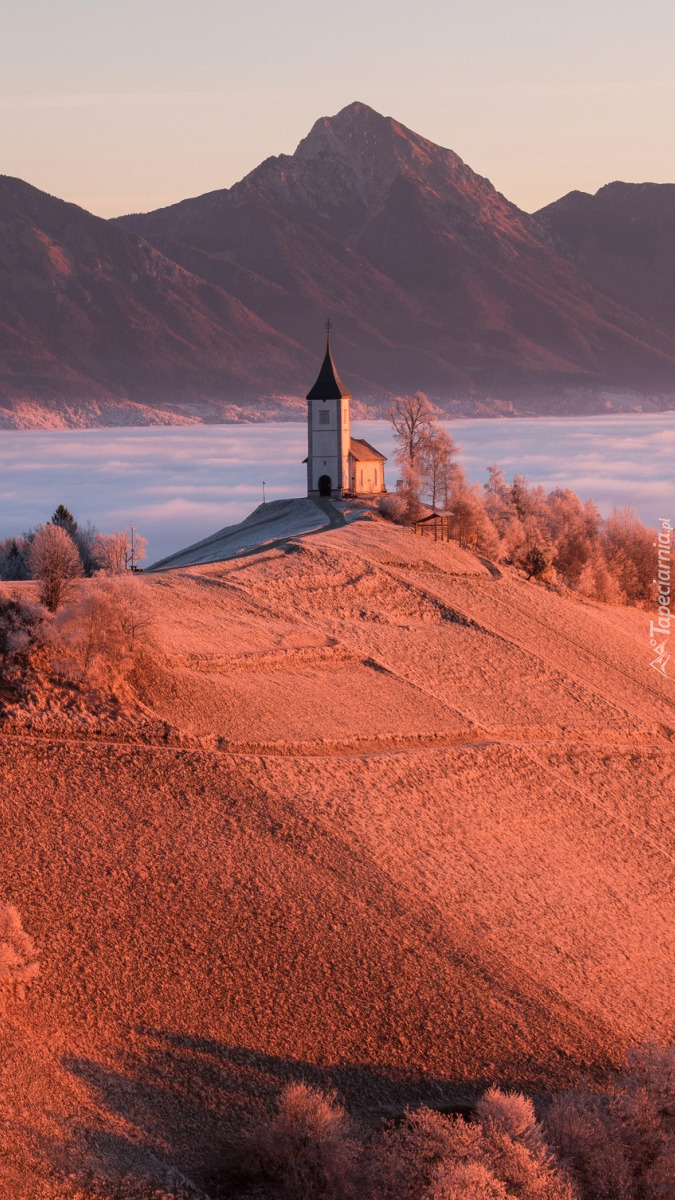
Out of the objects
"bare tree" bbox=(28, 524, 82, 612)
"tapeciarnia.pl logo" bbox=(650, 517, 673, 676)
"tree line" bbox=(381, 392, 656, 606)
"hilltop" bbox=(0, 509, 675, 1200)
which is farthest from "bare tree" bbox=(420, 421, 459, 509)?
"bare tree" bbox=(28, 524, 82, 612)

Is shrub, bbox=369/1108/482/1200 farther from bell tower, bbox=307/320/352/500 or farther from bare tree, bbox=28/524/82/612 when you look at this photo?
bell tower, bbox=307/320/352/500

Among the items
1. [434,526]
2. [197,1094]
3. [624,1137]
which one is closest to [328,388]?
[434,526]

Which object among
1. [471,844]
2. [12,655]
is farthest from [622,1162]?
[12,655]

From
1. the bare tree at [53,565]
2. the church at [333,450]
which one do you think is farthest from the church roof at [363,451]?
the bare tree at [53,565]

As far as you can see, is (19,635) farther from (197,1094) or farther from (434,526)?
(434,526)

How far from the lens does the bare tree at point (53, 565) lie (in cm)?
4050

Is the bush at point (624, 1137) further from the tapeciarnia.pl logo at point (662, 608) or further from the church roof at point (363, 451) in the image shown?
the church roof at point (363, 451)

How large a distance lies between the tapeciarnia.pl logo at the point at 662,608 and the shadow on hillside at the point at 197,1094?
34.5m

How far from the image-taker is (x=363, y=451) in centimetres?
7538

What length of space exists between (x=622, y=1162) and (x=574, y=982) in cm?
734

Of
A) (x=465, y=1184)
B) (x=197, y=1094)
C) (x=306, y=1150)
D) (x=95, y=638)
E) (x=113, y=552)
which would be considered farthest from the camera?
(x=113, y=552)

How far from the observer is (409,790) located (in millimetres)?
38875

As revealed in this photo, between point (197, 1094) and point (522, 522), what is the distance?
52.9 metres

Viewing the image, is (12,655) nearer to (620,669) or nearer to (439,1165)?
(439,1165)
